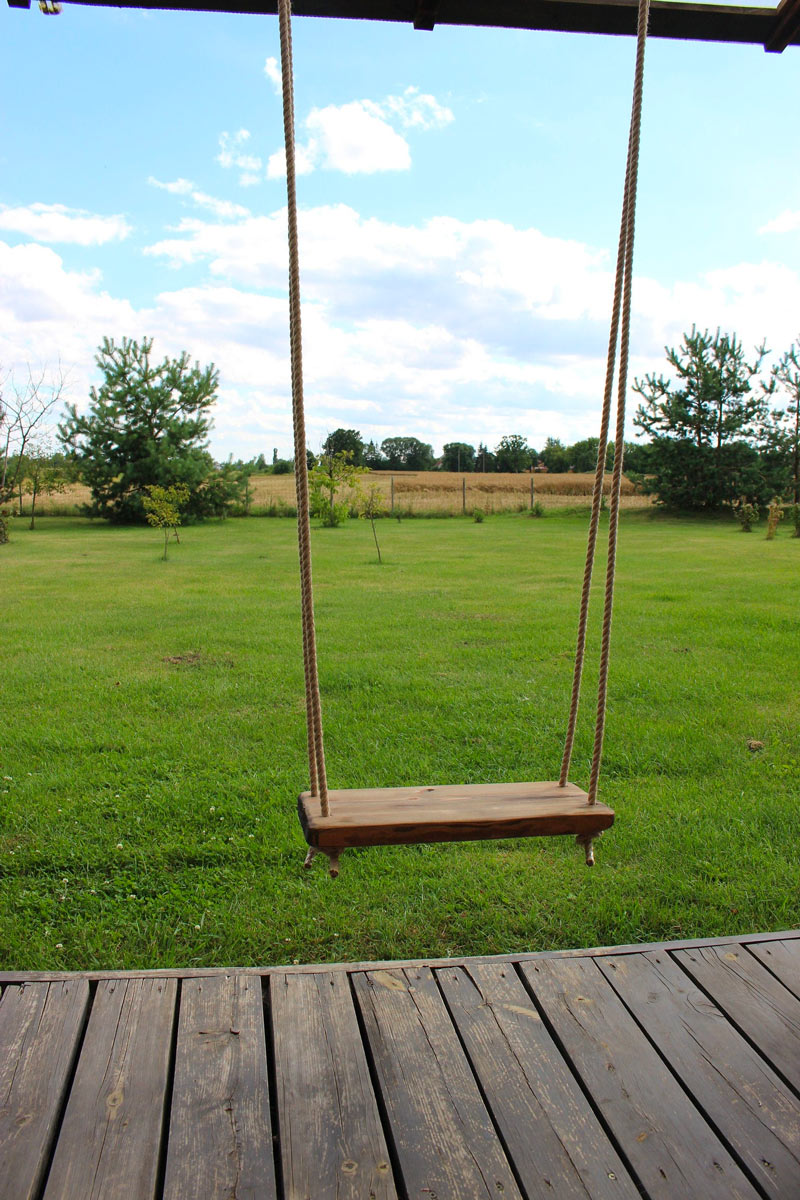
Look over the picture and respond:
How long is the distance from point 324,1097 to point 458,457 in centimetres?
5202

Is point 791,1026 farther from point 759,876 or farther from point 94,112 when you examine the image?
point 94,112

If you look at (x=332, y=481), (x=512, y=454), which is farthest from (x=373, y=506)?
(x=512, y=454)

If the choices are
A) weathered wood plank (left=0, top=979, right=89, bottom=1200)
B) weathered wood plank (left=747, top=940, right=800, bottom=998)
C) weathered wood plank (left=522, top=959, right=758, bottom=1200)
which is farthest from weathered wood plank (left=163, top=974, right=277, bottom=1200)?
weathered wood plank (left=747, top=940, right=800, bottom=998)

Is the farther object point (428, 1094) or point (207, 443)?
point (207, 443)

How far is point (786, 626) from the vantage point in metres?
6.72

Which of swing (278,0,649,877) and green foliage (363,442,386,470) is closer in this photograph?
swing (278,0,649,877)

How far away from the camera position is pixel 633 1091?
5.20ft

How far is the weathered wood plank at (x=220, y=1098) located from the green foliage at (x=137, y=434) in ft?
68.3

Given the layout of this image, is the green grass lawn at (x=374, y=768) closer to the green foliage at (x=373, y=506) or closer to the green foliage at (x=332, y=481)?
the green foliage at (x=373, y=506)

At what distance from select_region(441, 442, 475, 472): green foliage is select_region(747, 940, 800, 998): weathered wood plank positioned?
49.8 meters

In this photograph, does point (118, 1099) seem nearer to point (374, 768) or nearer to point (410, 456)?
point (374, 768)

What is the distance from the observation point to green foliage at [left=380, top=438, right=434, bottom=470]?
53.1 metres

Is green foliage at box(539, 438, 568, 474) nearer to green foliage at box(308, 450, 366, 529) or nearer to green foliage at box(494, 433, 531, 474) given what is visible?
green foliage at box(494, 433, 531, 474)

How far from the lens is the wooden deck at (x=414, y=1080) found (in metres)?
1.36
